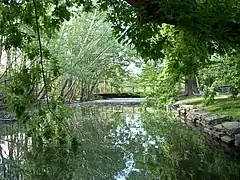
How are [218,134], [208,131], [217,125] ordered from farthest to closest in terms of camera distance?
[208,131] < [217,125] < [218,134]

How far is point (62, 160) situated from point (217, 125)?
11.3ft

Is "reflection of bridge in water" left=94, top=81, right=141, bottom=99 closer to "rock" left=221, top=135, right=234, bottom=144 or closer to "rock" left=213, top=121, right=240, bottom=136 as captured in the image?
"rock" left=213, top=121, right=240, bottom=136

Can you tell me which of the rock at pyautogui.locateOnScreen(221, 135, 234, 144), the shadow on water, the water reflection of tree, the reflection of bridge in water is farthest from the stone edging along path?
the reflection of bridge in water

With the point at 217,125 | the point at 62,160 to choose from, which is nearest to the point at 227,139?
the point at 217,125

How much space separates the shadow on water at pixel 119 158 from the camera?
597 centimetres

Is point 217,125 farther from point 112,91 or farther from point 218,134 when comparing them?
point 112,91

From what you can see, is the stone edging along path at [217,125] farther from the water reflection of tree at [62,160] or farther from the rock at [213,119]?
the water reflection of tree at [62,160]

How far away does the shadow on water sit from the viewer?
597 centimetres

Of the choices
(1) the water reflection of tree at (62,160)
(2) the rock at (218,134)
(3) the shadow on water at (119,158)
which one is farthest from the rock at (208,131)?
(1) the water reflection of tree at (62,160)

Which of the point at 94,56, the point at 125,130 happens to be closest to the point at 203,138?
the point at 125,130

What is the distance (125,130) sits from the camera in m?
11.0

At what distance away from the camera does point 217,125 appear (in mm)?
8867

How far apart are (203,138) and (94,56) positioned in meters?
15.4

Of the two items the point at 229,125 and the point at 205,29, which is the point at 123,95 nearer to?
the point at 229,125
